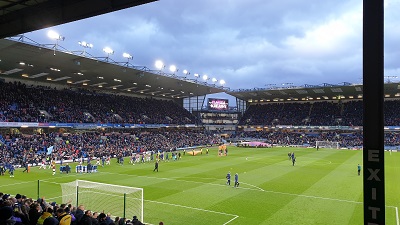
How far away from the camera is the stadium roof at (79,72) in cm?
3516

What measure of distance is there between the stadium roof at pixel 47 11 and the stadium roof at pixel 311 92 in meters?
65.7

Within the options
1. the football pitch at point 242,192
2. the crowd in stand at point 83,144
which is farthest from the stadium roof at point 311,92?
the football pitch at point 242,192

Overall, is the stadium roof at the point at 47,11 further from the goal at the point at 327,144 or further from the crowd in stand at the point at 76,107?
the goal at the point at 327,144

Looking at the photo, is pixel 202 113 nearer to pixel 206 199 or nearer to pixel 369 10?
pixel 206 199

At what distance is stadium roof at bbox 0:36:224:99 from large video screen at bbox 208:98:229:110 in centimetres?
2130

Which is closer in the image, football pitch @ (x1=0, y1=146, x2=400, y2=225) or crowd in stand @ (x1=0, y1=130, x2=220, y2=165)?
football pitch @ (x1=0, y1=146, x2=400, y2=225)

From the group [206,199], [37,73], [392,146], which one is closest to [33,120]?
[37,73]

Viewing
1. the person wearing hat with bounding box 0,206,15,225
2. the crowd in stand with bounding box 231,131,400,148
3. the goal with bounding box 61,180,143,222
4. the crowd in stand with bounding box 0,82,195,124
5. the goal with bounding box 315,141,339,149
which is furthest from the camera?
the goal with bounding box 315,141,339,149

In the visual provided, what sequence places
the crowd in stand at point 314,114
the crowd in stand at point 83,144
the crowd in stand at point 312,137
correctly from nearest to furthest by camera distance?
the crowd in stand at point 83,144 < the crowd in stand at point 312,137 < the crowd in stand at point 314,114

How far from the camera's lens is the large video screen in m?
93.2

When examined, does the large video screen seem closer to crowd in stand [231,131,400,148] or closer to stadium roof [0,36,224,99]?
crowd in stand [231,131,400,148]

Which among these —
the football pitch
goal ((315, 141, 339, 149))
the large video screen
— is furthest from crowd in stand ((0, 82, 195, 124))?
goal ((315, 141, 339, 149))

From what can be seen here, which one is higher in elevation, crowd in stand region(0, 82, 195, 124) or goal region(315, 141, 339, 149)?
crowd in stand region(0, 82, 195, 124)

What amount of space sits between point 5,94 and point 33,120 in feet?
18.3
